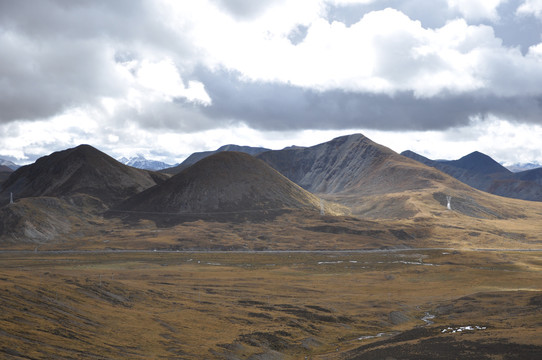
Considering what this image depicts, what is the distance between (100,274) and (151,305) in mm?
46082

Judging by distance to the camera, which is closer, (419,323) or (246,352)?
(246,352)

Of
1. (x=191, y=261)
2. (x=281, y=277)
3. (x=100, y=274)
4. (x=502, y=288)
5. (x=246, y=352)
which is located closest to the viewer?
(x=246, y=352)

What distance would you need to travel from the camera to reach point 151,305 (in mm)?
85625

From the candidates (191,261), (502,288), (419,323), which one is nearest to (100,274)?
(191,261)

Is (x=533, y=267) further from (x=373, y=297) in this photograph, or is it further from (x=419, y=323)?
(x=419, y=323)

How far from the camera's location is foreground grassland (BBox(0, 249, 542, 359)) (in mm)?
57656

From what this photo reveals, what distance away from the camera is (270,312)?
287ft

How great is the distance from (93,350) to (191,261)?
114m

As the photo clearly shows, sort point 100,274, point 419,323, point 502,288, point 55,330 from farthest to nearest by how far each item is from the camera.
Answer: point 100,274 < point 502,288 < point 419,323 < point 55,330

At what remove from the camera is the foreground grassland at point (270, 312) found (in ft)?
189

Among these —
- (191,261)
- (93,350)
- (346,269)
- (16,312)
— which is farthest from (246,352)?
(191,261)

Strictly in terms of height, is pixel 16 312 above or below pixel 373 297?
above

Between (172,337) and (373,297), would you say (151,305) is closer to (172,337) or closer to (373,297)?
(172,337)

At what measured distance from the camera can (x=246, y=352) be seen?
64.1 metres
